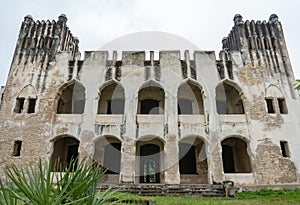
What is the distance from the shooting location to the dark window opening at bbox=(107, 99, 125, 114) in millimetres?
20109

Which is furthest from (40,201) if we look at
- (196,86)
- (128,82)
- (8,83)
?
(8,83)

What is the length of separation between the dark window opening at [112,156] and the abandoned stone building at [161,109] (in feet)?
0.24

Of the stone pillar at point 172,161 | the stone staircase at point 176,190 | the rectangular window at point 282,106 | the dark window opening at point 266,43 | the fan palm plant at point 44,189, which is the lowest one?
the fan palm plant at point 44,189

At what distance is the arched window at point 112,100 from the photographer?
784 inches

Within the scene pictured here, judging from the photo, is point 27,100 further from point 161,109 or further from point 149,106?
point 161,109

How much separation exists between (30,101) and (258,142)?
15.6 metres

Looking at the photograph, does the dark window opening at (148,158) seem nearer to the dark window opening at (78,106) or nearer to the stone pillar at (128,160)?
the stone pillar at (128,160)

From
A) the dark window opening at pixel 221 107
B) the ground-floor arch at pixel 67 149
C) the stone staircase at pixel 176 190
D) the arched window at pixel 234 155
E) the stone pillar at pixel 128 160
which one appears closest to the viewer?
the stone staircase at pixel 176 190

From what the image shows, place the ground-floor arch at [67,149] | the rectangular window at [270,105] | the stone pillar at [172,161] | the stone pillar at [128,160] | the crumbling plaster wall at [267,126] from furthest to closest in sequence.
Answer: the ground-floor arch at [67,149], the rectangular window at [270,105], the crumbling plaster wall at [267,126], the stone pillar at [128,160], the stone pillar at [172,161]

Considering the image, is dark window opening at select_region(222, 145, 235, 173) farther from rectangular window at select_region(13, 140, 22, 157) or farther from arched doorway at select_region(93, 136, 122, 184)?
rectangular window at select_region(13, 140, 22, 157)

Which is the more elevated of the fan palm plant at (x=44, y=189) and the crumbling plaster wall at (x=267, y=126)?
the crumbling plaster wall at (x=267, y=126)

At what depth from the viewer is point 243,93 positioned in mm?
18359

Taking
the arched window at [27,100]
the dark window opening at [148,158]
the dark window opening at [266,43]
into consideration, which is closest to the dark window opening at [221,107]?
the dark window opening at [266,43]

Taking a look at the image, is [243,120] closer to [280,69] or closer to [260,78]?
[260,78]
